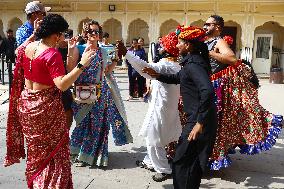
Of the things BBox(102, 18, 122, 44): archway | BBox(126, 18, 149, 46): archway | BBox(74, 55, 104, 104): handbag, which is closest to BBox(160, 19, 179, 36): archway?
BBox(126, 18, 149, 46): archway

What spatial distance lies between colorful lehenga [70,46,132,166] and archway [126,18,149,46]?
16.8 meters

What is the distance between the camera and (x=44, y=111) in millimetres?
3035

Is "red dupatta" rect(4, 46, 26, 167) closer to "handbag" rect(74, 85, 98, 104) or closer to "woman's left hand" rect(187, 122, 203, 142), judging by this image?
"handbag" rect(74, 85, 98, 104)

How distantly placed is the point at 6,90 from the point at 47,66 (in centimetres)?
826

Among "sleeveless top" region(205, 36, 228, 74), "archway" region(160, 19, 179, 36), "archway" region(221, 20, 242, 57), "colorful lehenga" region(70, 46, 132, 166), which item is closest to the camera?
"sleeveless top" region(205, 36, 228, 74)

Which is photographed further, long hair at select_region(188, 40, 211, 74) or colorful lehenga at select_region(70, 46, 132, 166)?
colorful lehenga at select_region(70, 46, 132, 166)

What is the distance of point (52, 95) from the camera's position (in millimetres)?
3064

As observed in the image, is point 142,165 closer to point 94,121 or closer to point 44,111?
point 94,121

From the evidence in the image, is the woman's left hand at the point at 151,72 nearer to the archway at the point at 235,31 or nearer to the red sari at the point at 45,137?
the red sari at the point at 45,137

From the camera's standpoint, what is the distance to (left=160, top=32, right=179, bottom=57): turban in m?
4.19

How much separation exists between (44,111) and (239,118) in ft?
8.45

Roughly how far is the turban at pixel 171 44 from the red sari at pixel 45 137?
156 centimetres

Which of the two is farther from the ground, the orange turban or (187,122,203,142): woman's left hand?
the orange turban

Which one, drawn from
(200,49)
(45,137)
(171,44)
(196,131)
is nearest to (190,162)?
(196,131)
